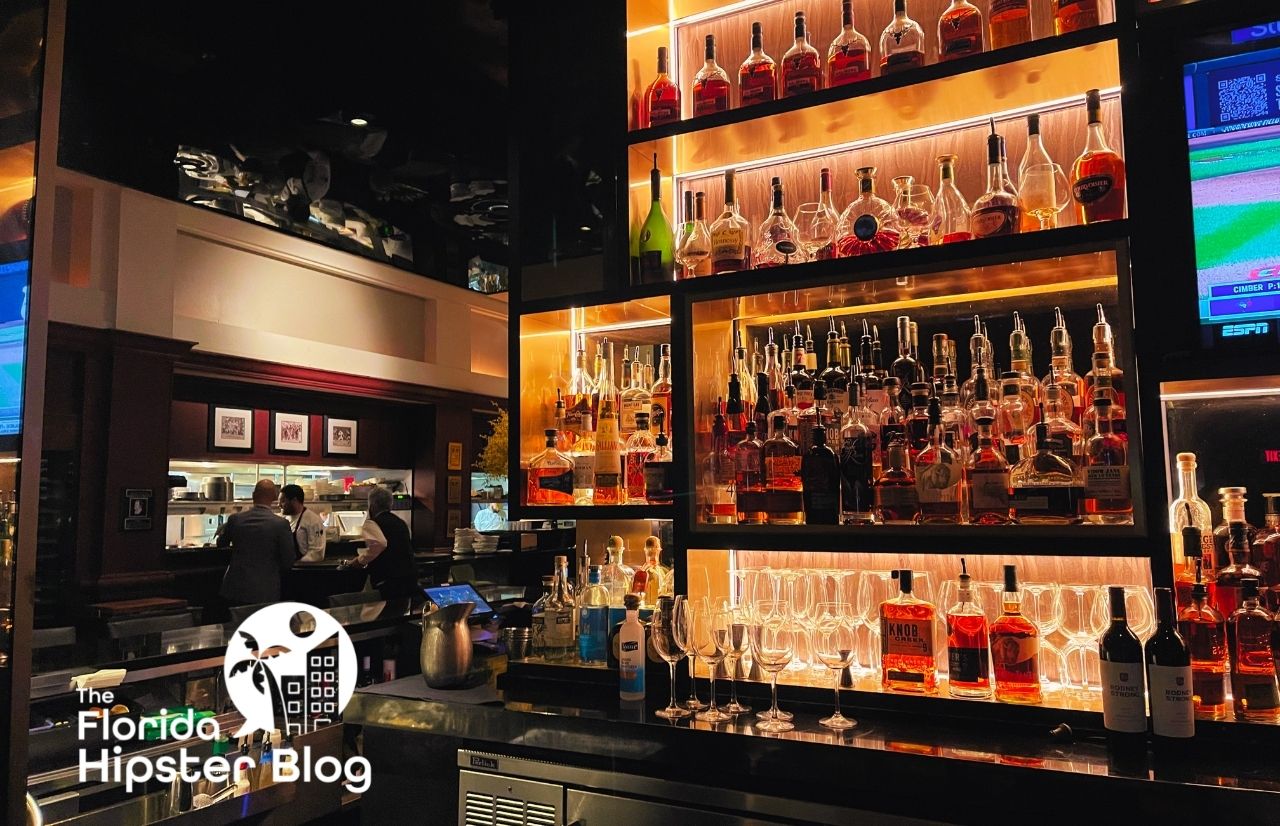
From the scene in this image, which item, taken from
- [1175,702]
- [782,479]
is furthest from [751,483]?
[1175,702]

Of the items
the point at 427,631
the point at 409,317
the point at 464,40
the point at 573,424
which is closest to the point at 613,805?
the point at 427,631

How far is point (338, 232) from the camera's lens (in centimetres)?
680

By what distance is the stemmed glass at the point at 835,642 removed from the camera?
1.83m

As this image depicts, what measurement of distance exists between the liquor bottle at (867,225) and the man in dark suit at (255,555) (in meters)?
4.63

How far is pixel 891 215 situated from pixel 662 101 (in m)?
0.75

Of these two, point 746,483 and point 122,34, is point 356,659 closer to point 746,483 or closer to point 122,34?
point 746,483

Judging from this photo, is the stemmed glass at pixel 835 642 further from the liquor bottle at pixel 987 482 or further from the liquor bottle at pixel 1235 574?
the liquor bottle at pixel 1235 574

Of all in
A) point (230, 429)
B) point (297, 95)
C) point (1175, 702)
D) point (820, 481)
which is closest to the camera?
point (1175, 702)

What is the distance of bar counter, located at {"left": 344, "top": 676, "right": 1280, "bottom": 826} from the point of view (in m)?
1.47

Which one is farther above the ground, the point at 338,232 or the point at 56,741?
the point at 338,232

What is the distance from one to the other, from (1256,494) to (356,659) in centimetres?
363

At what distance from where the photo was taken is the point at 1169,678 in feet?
5.16

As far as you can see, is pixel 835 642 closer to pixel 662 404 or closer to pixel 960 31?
pixel 662 404

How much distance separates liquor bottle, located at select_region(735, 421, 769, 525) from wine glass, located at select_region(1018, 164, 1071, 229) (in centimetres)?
85
